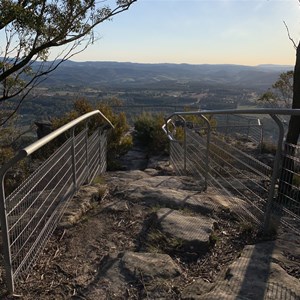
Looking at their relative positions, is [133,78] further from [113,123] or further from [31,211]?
[31,211]

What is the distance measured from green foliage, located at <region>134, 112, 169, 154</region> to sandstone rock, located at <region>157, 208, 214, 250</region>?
9039 mm

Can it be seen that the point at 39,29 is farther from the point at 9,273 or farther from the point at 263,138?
the point at 263,138

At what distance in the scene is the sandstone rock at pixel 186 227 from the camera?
3.57 metres

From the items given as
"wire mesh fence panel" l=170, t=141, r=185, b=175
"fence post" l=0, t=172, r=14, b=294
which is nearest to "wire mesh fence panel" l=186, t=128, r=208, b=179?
"wire mesh fence panel" l=170, t=141, r=185, b=175

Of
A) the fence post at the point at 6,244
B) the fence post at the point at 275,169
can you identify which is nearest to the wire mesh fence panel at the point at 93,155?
the fence post at the point at 275,169

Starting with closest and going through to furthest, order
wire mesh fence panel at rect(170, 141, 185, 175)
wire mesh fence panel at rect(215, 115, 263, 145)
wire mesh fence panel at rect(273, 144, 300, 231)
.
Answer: wire mesh fence panel at rect(273, 144, 300, 231), wire mesh fence panel at rect(170, 141, 185, 175), wire mesh fence panel at rect(215, 115, 263, 145)

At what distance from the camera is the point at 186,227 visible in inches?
152

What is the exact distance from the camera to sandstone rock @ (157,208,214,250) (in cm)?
357

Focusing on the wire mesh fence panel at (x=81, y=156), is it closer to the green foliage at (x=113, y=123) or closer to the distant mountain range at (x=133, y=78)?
the green foliage at (x=113, y=123)

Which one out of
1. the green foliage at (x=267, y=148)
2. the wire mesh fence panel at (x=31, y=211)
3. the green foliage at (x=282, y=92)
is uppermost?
the green foliage at (x=282, y=92)

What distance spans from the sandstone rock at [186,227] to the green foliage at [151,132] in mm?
9039

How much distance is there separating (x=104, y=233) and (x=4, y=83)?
7501mm

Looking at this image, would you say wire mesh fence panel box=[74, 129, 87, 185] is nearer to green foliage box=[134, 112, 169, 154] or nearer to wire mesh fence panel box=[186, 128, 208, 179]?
wire mesh fence panel box=[186, 128, 208, 179]

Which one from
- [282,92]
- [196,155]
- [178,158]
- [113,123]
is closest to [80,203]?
[196,155]
